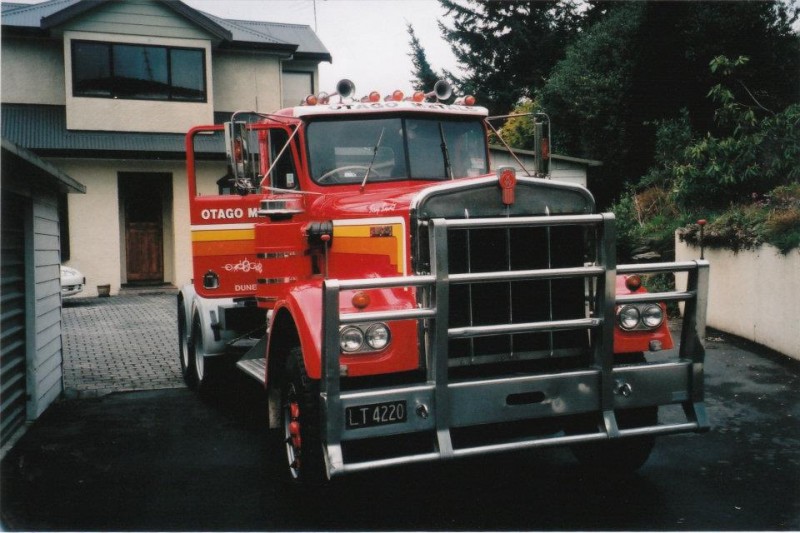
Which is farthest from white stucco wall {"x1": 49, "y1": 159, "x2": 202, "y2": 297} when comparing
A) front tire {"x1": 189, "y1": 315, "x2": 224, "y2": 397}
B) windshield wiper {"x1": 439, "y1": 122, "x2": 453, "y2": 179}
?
windshield wiper {"x1": 439, "y1": 122, "x2": 453, "y2": 179}

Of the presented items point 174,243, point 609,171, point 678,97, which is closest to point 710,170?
point 678,97

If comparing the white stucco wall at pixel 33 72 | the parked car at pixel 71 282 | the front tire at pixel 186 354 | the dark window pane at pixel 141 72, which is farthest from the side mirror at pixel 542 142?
the white stucco wall at pixel 33 72

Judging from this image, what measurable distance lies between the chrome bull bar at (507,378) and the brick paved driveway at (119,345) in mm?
5271

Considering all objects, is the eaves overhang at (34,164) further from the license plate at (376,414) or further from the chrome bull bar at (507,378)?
the license plate at (376,414)

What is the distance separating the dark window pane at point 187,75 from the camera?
18.3 meters

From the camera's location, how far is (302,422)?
175 inches

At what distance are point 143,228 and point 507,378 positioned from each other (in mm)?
16279

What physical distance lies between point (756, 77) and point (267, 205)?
33.7 feet

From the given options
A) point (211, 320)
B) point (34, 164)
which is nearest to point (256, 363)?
point (211, 320)

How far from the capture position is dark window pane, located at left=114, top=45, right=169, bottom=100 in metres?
17.8

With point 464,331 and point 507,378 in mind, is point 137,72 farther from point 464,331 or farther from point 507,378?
point 507,378

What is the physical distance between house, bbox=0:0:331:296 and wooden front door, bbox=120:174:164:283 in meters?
0.02

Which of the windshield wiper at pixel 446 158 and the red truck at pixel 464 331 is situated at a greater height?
the windshield wiper at pixel 446 158

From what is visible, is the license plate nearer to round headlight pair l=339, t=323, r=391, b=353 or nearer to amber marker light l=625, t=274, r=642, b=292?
round headlight pair l=339, t=323, r=391, b=353
